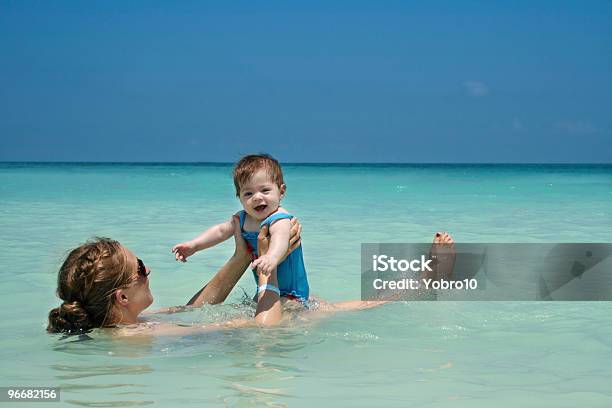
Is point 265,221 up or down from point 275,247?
up

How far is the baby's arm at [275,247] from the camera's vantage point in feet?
11.9

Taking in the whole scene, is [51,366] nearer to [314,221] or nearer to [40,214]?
[314,221]

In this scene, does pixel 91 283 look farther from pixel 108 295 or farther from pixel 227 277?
pixel 227 277

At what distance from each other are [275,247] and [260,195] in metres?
0.38

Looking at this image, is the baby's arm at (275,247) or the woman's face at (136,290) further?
the baby's arm at (275,247)

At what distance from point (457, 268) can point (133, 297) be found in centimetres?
299

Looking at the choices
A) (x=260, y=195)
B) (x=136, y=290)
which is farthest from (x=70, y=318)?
(x=260, y=195)

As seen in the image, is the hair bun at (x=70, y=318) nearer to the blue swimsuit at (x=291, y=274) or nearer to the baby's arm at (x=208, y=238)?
the baby's arm at (x=208, y=238)

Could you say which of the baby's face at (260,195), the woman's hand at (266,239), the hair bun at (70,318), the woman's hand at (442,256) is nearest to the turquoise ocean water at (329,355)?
the hair bun at (70,318)

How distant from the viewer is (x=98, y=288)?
3.39m

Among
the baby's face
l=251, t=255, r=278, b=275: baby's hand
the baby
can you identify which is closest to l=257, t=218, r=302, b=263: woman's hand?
the baby

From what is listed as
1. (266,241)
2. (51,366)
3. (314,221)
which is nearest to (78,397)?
(51,366)

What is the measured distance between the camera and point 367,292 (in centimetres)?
517

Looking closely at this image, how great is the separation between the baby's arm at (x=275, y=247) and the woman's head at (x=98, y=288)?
57 cm
